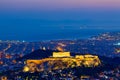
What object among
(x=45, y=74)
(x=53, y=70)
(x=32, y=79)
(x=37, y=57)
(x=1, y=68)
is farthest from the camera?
(x=37, y=57)

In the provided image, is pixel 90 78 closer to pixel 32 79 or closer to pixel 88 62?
pixel 32 79

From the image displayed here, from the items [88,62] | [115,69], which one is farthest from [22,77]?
[88,62]

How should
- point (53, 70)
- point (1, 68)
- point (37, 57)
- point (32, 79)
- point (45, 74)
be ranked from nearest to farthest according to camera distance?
point (32, 79) → point (45, 74) → point (53, 70) → point (1, 68) → point (37, 57)

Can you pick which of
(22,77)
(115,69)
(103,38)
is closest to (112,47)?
(103,38)

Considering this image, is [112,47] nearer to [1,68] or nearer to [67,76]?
[1,68]

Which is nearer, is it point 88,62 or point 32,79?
point 32,79

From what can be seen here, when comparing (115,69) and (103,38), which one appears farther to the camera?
(103,38)
